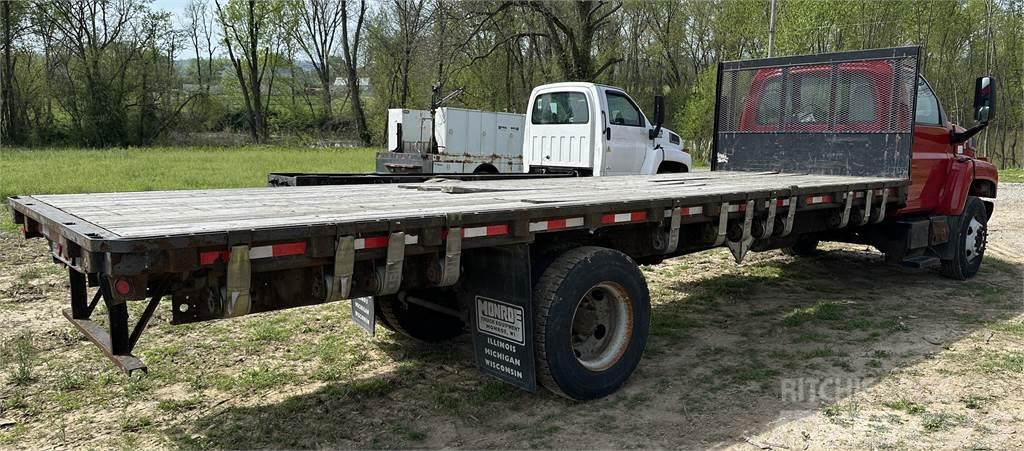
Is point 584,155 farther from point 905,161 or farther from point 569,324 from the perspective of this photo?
point 569,324

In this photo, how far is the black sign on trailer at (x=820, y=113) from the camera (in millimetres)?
7633

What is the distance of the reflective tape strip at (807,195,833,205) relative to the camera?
628cm

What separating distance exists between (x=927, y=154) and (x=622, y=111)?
474 centimetres

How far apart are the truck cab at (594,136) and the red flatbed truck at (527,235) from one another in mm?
3528

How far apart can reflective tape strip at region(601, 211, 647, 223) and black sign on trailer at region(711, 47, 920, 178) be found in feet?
13.5

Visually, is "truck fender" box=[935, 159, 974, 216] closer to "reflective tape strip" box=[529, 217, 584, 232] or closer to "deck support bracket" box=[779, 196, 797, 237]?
"deck support bracket" box=[779, 196, 797, 237]

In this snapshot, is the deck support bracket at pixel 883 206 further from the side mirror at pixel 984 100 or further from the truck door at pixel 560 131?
the truck door at pixel 560 131

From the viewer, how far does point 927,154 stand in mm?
7914

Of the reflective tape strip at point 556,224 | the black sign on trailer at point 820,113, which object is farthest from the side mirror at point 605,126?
the reflective tape strip at point 556,224

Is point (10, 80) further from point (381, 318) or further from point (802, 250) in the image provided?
point (381, 318)

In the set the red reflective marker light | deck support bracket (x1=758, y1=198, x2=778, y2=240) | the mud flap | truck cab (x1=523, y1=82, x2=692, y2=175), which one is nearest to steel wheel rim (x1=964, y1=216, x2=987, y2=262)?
deck support bracket (x1=758, y1=198, x2=778, y2=240)

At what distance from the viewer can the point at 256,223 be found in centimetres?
334

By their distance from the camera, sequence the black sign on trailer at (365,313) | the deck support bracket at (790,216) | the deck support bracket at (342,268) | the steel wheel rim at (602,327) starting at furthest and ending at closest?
the deck support bracket at (790,216)
the black sign on trailer at (365,313)
the steel wheel rim at (602,327)
the deck support bracket at (342,268)

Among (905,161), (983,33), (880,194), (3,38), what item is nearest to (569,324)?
(880,194)
